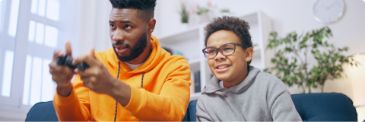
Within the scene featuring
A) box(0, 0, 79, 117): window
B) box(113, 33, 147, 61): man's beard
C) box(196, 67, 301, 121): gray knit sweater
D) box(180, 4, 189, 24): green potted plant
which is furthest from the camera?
box(180, 4, 189, 24): green potted plant

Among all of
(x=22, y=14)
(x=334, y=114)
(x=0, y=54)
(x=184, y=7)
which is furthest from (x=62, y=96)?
(x=184, y=7)

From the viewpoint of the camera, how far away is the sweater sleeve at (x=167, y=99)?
2.44 feet

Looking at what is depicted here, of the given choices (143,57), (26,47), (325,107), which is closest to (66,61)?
(143,57)

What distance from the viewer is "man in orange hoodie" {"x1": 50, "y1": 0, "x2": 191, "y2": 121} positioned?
2.10ft

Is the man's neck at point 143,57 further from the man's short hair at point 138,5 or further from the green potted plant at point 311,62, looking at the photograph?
the green potted plant at point 311,62

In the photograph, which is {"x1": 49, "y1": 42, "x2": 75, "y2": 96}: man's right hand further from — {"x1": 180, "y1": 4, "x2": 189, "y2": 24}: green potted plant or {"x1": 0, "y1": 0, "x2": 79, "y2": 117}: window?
{"x1": 180, "y1": 4, "x2": 189, "y2": 24}: green potted plant

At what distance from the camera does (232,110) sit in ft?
4.16

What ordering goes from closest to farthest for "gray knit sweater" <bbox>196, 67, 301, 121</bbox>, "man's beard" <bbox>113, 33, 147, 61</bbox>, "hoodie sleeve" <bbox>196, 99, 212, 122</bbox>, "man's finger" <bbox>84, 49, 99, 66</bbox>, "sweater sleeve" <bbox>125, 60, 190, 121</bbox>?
"man's finger" <bbox>84, 49, 99, 66</bbox>
"sweater sleeve" <bbox>125, 60, 190, 121</bbox>
"man's beard" <bbox>113, 33, 147, 61</bbox>
"gray knit sweater" <bbox>196, 67, 301, 121</bbox>
"hoodie sleeve" <bbox>196, 99, 212, 122</bbox>

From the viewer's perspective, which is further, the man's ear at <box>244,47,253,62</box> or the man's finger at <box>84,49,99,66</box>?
the man's ear at <box>244,47,253,62</box>

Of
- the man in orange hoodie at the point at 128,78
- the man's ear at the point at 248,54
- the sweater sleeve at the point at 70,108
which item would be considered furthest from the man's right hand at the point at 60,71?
the man's ear at the point at 248,54

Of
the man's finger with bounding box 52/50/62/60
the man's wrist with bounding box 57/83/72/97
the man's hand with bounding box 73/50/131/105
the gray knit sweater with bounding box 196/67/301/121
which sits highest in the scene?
the man's finger with bounding box 52/50/62/60

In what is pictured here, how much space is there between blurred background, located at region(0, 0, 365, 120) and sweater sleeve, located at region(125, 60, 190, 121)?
4.99 ft

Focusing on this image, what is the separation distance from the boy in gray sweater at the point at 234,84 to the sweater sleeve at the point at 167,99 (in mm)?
215

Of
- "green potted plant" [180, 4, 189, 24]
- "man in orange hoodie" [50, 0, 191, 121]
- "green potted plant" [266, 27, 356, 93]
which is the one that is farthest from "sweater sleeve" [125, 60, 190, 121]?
"green potted plant" [180, 4, 189, 24]
